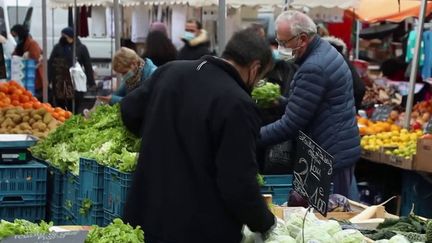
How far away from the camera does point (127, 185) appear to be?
17.6 ft

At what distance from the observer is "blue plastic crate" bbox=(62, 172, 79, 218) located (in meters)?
6.35

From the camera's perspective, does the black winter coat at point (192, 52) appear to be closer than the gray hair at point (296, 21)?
No

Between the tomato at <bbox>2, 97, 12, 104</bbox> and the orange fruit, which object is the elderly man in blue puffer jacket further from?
the tomato at <bbox>2, 97, 12, 104</bbox>

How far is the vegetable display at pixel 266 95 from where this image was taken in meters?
6.58

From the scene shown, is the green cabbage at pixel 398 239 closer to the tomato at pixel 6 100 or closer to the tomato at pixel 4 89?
the tomato at pixel 6 100

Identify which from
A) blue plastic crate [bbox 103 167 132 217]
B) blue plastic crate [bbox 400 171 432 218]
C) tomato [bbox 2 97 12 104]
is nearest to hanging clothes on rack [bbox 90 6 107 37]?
tomato [bbox 2 97 12 104]

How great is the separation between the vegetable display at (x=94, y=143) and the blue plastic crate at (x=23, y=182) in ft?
0.47

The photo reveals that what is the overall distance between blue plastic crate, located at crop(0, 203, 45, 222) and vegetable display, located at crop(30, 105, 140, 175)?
0.37 metres

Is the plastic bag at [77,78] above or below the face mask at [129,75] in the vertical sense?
below

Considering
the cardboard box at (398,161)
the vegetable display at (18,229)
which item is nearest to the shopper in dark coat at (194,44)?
the cardboard box at (398,161)

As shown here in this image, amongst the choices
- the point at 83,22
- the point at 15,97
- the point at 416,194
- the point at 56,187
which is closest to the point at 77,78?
the point at 83,22

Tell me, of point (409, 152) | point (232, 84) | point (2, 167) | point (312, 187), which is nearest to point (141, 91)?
point (232, 84)

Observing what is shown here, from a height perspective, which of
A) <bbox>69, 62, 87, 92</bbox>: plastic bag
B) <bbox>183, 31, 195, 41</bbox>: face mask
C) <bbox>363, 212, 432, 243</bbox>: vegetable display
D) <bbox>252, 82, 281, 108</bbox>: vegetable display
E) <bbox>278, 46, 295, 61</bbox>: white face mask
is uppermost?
<bbox>278, 46, 295, 61</bbox>: white face mask

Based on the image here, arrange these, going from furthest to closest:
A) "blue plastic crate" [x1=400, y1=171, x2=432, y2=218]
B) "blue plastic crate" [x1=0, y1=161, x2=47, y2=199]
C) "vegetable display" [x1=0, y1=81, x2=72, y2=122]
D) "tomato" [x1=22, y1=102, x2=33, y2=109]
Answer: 1. "tomato" [x1=22, y1=102, x2=33, y2=109]
2. "vegetable display" [x1=0, y1=81, x2=72, y2=122]
3. "blue plastic crate" [x1=400, y1=171, x2=432, y2=218]
4. "blue plastic crate" [x1=0, y1=161, x2=47, y2=199]
